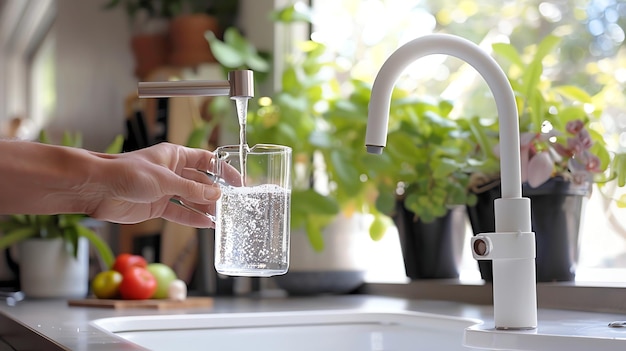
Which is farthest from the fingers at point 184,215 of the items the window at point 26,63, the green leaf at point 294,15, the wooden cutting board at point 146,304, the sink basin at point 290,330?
the window at point 26,63

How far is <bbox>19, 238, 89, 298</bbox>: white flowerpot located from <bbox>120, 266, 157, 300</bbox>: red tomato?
1.09 feet

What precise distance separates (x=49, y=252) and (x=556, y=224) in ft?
4.42

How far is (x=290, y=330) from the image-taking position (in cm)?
163

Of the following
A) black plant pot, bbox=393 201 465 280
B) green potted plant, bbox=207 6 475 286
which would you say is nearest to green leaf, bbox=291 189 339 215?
green potted plant, bbox=207 6 475 286

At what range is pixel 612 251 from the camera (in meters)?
1.81

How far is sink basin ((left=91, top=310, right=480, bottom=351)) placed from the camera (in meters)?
1.48

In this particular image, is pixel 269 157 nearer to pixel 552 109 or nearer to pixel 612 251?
pixel 552 109

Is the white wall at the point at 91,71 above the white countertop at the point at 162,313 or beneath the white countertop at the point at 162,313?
above

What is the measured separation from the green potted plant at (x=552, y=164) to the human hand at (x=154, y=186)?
673mm

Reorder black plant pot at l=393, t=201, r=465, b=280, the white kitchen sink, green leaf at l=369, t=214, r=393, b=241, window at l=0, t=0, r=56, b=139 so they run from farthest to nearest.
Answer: window at l=0, t=0, r=56, b=139 < green leaf at l=369, t=214, r=393, b=241 < black plant pot at l=393, t=201, r=465, b=280 < the white kitchen sink

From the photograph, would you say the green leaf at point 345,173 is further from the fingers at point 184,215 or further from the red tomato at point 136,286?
the fingers at point 184,215

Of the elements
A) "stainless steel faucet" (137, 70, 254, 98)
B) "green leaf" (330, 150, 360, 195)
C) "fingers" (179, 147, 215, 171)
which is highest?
"stainless steel faucet" (137, 70, 254, 98)

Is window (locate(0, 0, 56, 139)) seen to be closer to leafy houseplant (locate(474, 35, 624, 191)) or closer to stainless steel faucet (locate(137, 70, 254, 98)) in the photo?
leafy houseplant (locate(474, 35, 624, 191))

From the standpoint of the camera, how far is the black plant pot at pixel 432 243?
81.9 inches
